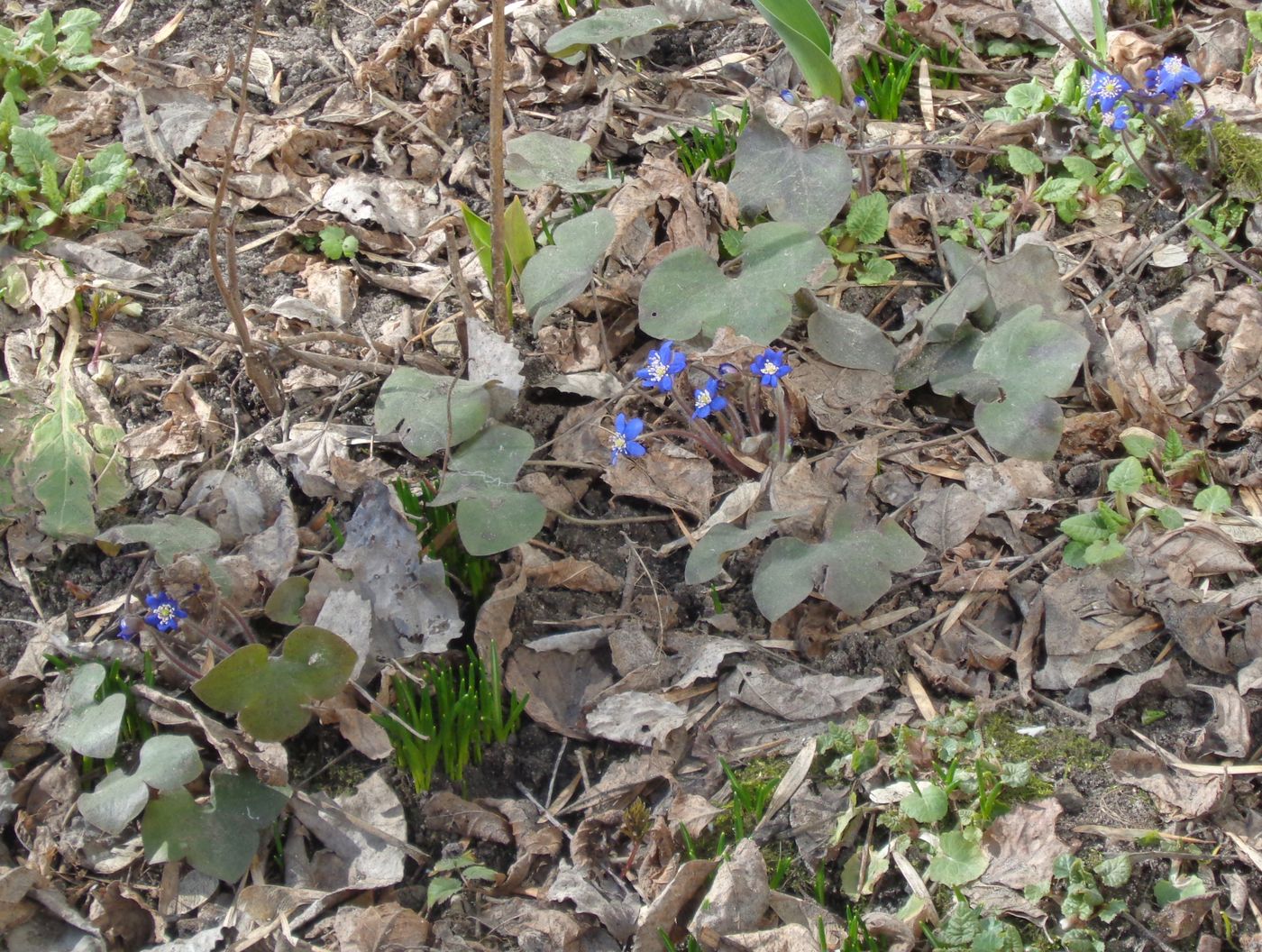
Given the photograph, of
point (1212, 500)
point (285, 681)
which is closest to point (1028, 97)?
point (1212, 500)

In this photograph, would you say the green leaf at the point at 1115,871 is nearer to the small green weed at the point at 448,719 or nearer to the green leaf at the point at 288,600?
the small green weed at the point at 448,719

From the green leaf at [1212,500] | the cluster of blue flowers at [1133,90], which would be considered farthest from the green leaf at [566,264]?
the green leaf at [1212,500]

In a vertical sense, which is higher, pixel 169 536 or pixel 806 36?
pixel 806 36

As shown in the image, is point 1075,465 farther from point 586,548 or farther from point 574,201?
point 574,201

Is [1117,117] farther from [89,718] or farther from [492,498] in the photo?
[89,718]

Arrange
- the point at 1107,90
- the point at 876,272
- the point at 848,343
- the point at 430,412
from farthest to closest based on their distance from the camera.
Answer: the point at 876,272, the point at 1107,90, the point at 848,343, the point at 430,412

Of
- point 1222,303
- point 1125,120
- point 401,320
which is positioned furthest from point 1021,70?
point 401,320
